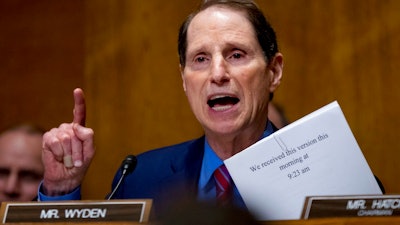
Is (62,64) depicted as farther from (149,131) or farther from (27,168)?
(27,168)

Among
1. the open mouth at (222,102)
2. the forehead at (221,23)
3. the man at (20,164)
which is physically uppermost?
the forehead at (221,23)

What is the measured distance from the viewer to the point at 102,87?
366 cm

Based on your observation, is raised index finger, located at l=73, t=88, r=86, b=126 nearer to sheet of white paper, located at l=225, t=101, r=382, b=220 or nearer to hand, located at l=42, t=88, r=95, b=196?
hand, located at l=42, t=88, r=95, b=196

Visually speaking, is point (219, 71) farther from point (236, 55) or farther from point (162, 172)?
point (162, 172)

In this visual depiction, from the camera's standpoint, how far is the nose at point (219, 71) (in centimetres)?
211

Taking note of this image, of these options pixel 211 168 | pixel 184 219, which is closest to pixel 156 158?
pixel 211 168

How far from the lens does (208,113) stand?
213 centimetres

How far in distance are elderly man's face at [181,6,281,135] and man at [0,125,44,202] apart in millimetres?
792

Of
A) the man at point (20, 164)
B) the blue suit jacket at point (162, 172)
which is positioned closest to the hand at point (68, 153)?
the blue suit jacket at point (162, 172)

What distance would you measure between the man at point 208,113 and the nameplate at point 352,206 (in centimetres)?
40

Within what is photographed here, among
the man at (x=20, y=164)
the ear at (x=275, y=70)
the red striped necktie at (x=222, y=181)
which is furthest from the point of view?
the man at (x=20, y=164)

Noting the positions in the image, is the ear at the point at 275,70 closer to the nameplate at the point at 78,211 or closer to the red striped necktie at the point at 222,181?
the red striped necktie at the point at 222,181

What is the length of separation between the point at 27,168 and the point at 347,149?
1.25 m

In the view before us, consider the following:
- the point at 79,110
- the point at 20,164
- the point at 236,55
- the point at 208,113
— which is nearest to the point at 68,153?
the point at 79,110
